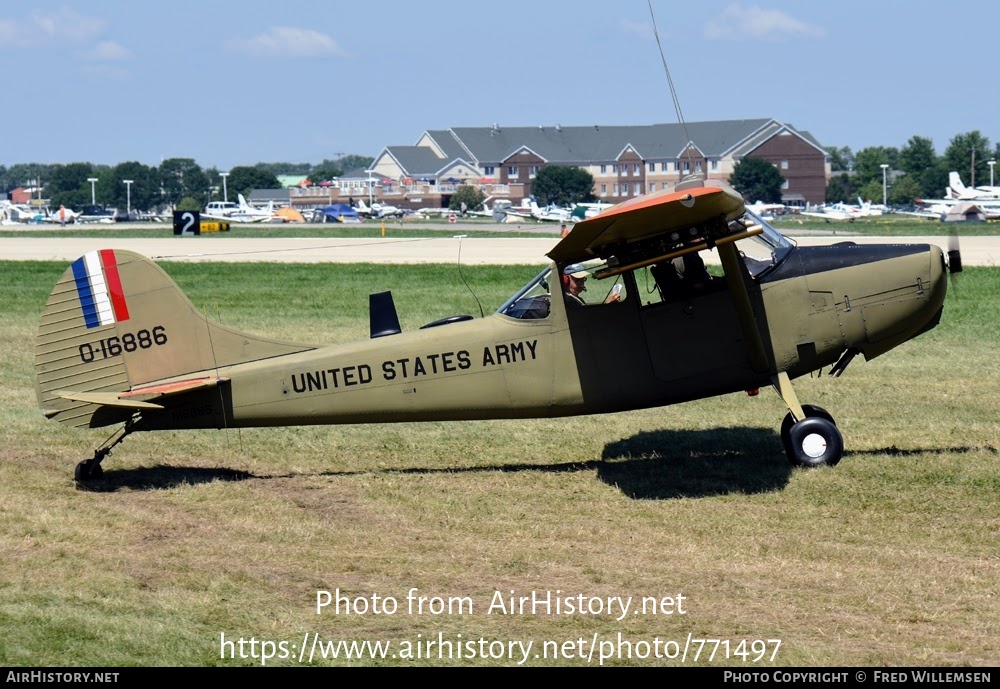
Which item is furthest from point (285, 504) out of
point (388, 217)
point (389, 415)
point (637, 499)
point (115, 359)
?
point (388, 217)

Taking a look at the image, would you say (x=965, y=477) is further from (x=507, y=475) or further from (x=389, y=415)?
(x=389, y=415)

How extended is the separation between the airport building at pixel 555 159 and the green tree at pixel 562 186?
53.1 inches

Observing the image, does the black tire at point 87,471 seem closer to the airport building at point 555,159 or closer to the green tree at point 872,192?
the airport building at point 555,159

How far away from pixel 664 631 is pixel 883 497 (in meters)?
3.44

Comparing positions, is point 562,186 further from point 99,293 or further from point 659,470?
point 99,293

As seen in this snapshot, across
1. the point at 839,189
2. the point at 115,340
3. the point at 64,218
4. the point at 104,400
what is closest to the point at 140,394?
the point at 104,400

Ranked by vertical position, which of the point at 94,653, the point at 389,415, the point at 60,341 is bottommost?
the point at 94,653

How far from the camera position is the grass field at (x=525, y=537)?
666cm

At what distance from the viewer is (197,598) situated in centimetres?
741

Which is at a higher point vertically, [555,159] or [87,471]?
[555,159]

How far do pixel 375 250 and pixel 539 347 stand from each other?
33486 mm

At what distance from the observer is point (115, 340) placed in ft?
33.2

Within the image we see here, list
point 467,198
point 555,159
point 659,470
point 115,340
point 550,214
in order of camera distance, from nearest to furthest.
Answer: point 115,340 → point 659,470 → point 550,214 → point 555,159 → point 467,198

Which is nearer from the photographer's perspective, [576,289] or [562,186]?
[576,289]
